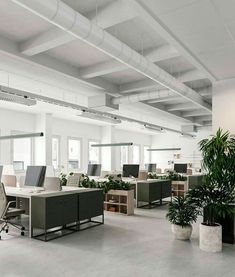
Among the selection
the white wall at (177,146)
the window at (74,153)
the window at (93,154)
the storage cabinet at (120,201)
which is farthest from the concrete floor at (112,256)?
the white wall at (177,146)

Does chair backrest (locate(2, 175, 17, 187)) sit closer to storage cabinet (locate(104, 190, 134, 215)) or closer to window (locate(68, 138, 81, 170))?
storage cabinet (locate(104, 190, 134, 215))

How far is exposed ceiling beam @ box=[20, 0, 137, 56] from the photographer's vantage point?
383 centimetres

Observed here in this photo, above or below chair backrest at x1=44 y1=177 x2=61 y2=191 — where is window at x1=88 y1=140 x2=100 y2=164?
above

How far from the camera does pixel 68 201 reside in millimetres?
5379

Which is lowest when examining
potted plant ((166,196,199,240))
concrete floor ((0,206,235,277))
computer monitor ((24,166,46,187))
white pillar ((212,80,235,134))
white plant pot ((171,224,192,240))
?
concrete floor ((0,206,235,277))

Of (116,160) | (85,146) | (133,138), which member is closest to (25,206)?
(85,146)

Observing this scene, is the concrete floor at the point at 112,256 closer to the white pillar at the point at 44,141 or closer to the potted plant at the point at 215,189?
the potted plant at the point at 215,189

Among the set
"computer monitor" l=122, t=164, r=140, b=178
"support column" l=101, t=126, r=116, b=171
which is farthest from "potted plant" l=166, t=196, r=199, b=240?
"support column" l=101, t=126, r=116, b=171

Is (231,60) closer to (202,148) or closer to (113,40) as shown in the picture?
(202,148)

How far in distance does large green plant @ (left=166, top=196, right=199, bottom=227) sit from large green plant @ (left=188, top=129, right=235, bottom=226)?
245 mm

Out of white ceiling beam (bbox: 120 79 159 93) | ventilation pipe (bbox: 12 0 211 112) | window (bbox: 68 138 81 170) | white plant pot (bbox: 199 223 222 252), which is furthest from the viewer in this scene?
window (bbox: 68 138 81 170)

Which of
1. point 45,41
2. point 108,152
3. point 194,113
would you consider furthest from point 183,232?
point 108,152

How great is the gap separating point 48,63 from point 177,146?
13673mm

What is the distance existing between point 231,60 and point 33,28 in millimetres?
3432
